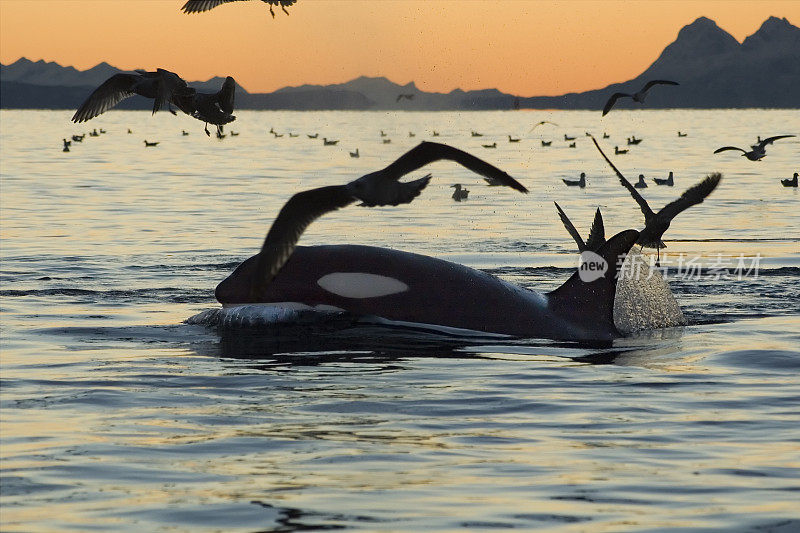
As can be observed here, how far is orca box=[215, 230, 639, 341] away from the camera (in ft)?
45.1

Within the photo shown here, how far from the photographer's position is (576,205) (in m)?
38.6

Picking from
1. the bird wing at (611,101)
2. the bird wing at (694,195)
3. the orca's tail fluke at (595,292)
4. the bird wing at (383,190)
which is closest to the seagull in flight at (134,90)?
the bird wing at (383,190)

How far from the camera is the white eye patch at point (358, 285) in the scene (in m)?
13.7

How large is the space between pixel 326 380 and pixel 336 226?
66.7 feet

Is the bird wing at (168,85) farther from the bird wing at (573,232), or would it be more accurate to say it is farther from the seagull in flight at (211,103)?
the bird wing at (573,232)

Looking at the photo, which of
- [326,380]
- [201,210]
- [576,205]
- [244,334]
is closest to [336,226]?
[201,210]

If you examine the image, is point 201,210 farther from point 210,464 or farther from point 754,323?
point 210,464

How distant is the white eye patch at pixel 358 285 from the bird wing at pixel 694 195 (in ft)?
12.1

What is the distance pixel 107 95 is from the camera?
627 inches

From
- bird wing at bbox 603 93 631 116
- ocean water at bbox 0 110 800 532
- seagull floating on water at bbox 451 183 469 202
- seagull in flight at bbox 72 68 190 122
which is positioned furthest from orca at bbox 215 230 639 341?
seagull floating on water at bbox 451 183 469 202

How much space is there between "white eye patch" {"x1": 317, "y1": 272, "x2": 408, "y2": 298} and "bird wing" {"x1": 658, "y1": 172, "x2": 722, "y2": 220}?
145 inches

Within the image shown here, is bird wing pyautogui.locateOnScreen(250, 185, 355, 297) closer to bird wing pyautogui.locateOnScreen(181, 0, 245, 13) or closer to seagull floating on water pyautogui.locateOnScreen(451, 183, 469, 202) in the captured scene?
bird wing pyautogui.locateOnScreen(181, 0, 245, 13)

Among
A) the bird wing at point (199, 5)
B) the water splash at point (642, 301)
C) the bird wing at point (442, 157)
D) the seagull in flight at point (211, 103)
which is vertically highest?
the bird wing at point (199, 5)

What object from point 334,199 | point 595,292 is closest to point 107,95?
point 334,199
